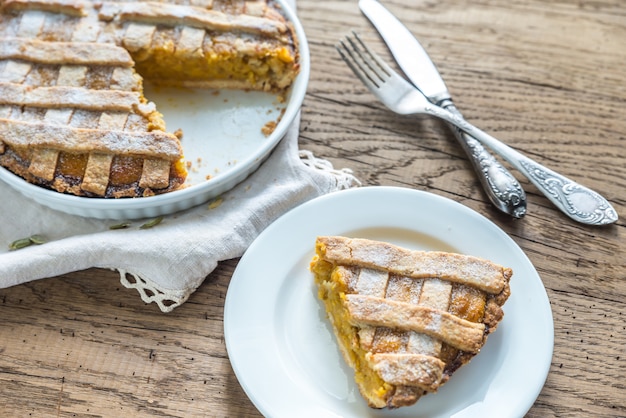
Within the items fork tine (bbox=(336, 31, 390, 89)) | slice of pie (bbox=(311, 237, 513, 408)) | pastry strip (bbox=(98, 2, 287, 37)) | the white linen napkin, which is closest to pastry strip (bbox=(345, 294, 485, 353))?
slice of pie (bbox=(311, 237, 513, 408))

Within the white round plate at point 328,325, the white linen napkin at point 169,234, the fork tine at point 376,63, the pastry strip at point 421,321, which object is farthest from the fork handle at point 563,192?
the pastry strip at point 421,321

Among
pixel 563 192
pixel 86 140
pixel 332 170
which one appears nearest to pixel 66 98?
pixel 86 140

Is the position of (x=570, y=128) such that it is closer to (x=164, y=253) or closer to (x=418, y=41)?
(x=418, y=41)

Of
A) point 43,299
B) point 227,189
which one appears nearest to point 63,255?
point 43,299

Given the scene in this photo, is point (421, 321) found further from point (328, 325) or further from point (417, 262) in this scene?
point (328, 325)

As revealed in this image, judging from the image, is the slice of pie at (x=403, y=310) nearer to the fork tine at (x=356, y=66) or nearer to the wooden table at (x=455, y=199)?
the wooden table at (x=455, y=199)

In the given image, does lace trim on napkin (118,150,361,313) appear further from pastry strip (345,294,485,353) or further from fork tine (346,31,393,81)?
fork tine (346,31,393,81)

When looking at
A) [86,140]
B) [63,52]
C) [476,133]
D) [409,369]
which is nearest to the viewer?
[409,369]
